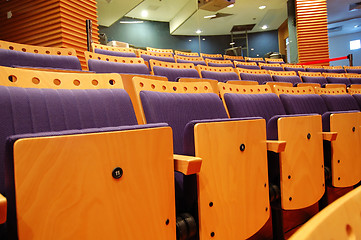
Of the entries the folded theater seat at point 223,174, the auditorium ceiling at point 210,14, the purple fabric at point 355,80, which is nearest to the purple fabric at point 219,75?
the folded theater seat at point 223,174

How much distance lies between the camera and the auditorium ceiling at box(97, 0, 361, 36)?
3.96 m

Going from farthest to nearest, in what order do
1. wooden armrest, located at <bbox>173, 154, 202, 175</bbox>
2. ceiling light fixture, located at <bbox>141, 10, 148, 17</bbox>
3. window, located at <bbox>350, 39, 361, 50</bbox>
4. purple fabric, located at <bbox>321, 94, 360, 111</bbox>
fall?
window, located at <bbox>350, 39, 361, 50</bbox>, ceiling light fixture, located at <bbox>141, 10, 148, 17</bbox>, purple fabric, located at <bbox>321, 94, 360, 111</bbox>, wooden armrest, located at <bbox>173, 154, 202, 175</bbox>

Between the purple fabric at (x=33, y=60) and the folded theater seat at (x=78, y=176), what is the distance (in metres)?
0.58

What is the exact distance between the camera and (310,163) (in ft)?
1.91

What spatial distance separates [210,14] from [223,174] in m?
4.87

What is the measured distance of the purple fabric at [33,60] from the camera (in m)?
0.89

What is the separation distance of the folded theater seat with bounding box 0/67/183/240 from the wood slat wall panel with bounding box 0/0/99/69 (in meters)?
1.78

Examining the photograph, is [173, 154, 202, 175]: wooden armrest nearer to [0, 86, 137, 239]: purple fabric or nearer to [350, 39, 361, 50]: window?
[0, 86, 137, 239]: purple fabric

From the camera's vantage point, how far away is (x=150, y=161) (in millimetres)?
323

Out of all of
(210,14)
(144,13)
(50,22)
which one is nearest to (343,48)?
(210,14)

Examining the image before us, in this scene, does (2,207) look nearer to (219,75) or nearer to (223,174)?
(223,174)

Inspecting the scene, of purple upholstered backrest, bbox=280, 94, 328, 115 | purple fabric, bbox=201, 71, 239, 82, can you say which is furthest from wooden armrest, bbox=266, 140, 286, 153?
purple fabric, bbox=201, 71, 239, 82

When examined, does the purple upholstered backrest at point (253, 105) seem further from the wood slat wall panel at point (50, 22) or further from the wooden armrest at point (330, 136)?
the wood slat wall panel at point (50, 22)

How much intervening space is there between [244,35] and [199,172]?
20.1 ft
